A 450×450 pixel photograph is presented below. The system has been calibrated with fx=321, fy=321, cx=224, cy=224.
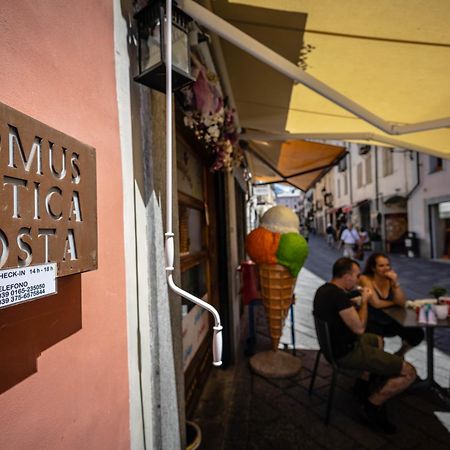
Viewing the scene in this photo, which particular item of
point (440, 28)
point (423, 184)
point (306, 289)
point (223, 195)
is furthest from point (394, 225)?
point (440, 28)

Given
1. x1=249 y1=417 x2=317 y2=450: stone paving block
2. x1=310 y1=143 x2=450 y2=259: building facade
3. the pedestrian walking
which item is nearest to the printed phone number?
x1=249 y1=417 x2=317 y2=450: stone paving block

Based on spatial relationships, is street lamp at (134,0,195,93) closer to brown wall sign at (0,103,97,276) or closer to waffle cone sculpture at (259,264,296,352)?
brown wall sign at (0,103,97,276)

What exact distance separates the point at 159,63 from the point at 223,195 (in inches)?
120

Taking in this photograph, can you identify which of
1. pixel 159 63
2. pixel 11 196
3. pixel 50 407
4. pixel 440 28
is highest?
pixel 440 28

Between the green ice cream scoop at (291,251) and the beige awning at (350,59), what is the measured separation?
1.49m

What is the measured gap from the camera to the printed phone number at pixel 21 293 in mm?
707

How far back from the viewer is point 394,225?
18.5 metres

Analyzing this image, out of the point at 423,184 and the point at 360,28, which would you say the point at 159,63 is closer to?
the point at 360,28

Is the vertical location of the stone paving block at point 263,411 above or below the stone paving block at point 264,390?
below

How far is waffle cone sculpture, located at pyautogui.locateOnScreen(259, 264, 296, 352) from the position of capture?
3.96 meters

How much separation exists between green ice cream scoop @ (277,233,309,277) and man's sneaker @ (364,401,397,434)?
1562 mm

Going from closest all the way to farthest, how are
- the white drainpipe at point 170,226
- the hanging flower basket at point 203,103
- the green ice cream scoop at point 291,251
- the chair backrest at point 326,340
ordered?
the white drainpipe at point 170,226 < the hanging flower basket at point 203,103 < the chair backrest at point 326,340 < the green ice cream scoop at point 291,251

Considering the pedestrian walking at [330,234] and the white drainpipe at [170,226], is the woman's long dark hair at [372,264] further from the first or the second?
the pedestrian walking at [330,234]

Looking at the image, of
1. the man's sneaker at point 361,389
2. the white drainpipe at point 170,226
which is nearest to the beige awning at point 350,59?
the white drainpipe at point 170,226
